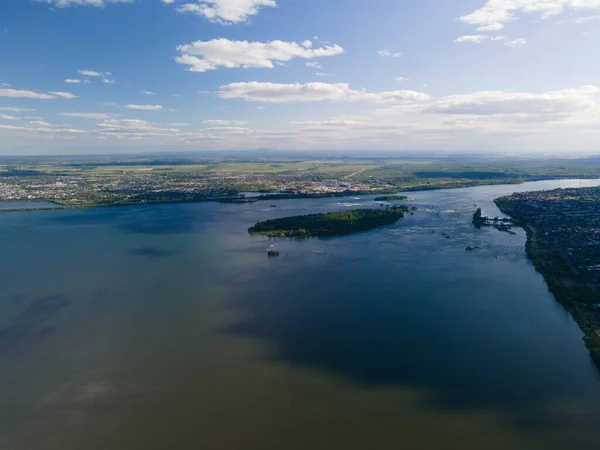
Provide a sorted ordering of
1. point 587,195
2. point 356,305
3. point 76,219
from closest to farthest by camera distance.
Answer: point 356,305 → point 76,219 → point 587,195

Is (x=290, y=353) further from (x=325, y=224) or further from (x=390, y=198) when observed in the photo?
(x=390, y=198)

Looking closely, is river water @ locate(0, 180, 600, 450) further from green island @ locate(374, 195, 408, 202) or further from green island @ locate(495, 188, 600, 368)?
green island @ locate(374, 195, 408, 202)

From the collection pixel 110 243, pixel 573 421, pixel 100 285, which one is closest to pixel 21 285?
pixel 100 285

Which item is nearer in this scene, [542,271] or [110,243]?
[542,271]

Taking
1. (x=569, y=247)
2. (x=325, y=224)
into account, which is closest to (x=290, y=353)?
(x=325, y=224)

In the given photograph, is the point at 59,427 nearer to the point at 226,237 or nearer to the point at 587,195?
the point at 226,237

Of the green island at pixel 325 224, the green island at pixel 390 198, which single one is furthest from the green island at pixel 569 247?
the green island at pixel 325 224


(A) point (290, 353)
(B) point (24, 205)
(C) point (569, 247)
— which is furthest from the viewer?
(B) point (24, 205)
